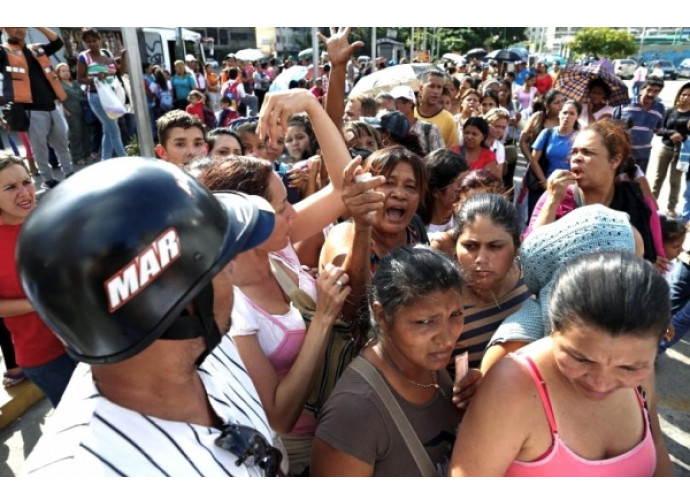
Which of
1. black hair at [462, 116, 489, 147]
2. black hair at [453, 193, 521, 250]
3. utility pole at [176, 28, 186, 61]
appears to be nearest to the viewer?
black hair at [453, 193, 521, 250]

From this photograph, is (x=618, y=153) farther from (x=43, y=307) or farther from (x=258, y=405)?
(x=43, y=307)

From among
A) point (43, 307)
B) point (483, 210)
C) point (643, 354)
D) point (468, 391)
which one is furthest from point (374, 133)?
point (43, 307)

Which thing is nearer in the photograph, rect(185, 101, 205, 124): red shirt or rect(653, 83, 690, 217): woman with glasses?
rect(653, 83, 690, 217): woman with glasses

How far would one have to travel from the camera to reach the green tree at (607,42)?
4494 centimetres

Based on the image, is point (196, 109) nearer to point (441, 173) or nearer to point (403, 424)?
point (441, 173)

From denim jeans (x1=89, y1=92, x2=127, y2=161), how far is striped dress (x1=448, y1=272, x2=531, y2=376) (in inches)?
268

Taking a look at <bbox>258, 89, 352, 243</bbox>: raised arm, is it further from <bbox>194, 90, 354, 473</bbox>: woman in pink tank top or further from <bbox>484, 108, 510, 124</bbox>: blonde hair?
<bbox>484, 108, 510, 124</bbox>: blonde hair

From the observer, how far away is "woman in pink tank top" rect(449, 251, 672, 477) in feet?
3.68

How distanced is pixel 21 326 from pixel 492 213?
2.38 metres

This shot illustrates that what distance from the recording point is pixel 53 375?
250 cm

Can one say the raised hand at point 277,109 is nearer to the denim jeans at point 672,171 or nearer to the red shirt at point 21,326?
the red shirt at point 21,326

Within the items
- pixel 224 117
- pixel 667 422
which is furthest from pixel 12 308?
pixel 224 117

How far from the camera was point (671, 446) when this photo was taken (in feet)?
9.71

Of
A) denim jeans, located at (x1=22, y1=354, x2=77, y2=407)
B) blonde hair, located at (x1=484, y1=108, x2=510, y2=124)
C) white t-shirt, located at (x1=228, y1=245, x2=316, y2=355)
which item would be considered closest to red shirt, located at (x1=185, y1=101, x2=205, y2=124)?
blonde hair, located at (x1=484, y1=108, x2=510, y2=124)
